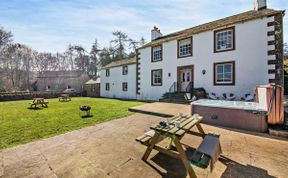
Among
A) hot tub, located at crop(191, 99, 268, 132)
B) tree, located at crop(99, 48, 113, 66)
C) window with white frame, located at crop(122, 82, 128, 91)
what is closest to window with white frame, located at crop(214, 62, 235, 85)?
hot tub, located at crop(191, 99, 268, 132)

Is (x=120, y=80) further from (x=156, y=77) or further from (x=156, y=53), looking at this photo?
(x=156, y=53)

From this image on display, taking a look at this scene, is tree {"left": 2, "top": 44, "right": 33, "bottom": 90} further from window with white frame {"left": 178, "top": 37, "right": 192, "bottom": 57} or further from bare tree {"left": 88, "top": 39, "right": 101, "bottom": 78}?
window with white frame {"left": 178, "top": 37, "right": 192, "bottom": 57}

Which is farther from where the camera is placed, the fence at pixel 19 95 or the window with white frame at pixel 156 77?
the fence at pixel 19 95

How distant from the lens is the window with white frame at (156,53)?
1521 cm

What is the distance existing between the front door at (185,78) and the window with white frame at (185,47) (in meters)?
1.49

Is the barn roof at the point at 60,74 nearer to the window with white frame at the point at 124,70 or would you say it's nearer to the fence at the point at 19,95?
the fence at the point at 19,95

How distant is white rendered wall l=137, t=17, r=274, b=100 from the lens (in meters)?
9.80

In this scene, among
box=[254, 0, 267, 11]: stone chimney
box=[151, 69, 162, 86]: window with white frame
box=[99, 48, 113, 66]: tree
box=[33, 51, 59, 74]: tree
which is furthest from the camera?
box=[99, 48, 113, 66]: tree

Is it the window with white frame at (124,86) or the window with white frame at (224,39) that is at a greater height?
the window with white frame at (224,39)

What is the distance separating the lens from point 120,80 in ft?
68.9

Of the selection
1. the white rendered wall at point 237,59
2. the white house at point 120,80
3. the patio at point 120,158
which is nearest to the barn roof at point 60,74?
the white house at point 120,80

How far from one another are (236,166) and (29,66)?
41.4 meters

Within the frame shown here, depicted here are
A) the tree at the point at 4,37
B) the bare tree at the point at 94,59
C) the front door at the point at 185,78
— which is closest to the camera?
the front door at the point at 185,78

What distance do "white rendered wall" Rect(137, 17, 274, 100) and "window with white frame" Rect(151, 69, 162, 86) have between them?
517 mm
